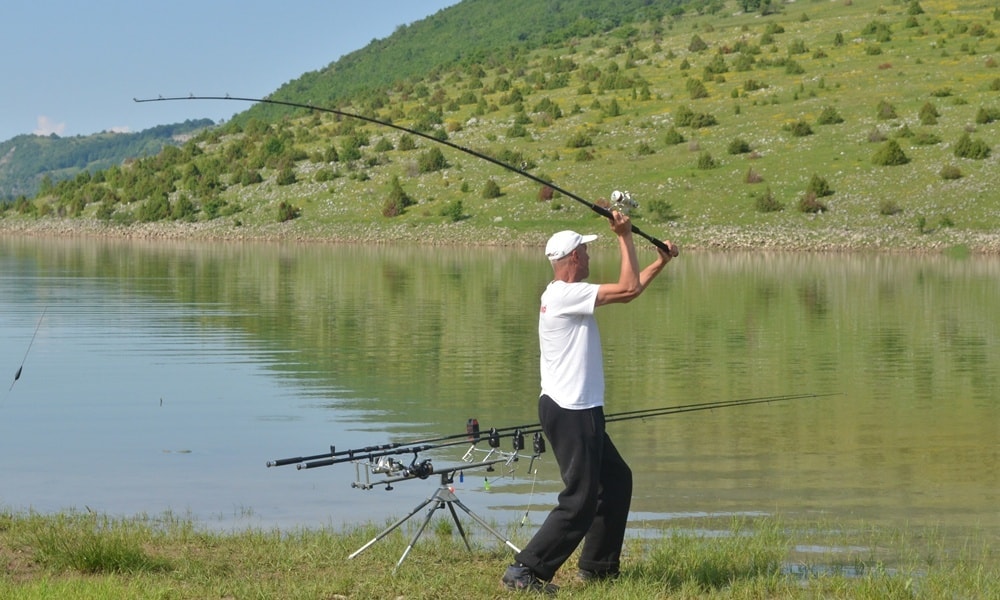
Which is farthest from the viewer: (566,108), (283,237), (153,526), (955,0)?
(955,0)

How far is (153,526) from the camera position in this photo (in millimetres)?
10797

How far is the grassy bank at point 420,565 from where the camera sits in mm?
8312

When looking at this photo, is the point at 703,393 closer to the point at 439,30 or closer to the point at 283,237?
the point at 283,237

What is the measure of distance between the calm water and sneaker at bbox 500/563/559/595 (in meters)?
2.97

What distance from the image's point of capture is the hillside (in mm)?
61281

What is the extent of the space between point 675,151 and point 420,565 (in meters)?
65.4

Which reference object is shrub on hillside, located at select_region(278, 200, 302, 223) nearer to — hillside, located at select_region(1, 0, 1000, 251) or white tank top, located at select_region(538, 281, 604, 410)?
hillside, located at select_region(1, 0, 1000, 251)

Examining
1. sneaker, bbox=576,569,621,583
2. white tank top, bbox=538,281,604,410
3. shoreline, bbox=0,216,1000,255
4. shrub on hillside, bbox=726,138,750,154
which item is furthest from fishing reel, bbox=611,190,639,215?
shrub on hillside, bbox=726,138,750,154

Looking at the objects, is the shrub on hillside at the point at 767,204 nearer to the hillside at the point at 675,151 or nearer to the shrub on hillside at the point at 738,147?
the hillside at the point at 675,151

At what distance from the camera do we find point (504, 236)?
6481 centimetres

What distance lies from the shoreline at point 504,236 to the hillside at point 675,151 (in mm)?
135

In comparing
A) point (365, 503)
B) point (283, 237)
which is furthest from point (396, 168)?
point (365, 503)

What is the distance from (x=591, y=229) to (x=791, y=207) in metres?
8.54

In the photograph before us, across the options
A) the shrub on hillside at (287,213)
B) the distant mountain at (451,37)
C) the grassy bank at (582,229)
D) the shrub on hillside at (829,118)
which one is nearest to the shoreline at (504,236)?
the grassy bank at (582,229)
